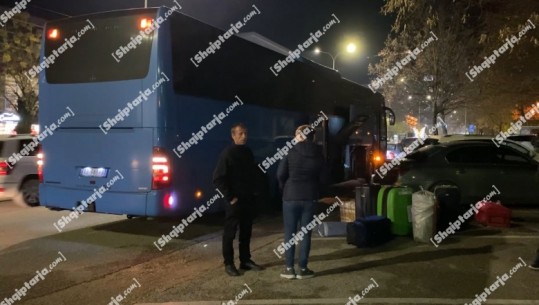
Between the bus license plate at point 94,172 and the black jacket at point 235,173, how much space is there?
274cm

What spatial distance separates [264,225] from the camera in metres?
10.1

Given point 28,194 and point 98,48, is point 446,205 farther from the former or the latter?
point 28,194

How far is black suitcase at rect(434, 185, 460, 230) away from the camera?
29.2 ft

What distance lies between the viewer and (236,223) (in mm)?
6211

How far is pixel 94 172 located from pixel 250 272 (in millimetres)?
3353

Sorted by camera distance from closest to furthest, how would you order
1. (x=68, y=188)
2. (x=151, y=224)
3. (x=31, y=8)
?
(x=68, y=188), (x=151, y=224), (x=31, y=8)

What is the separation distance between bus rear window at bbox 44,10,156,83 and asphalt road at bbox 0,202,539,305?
2731 mm

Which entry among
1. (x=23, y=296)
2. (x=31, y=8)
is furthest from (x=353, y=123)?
(x=31, y=8)

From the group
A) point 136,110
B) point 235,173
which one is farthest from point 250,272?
point 136,110

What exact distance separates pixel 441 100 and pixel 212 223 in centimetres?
2806

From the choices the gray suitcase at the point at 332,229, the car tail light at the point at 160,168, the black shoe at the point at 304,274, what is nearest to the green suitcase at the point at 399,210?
the gray suitcase at the point at 332,229

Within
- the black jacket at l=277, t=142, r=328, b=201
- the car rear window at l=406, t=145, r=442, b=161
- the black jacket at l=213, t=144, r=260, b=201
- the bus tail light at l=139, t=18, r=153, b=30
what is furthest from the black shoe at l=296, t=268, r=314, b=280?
the car rear window at l=406, t=145, r=442, b=161

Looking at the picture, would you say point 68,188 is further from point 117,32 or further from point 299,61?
point 299,61

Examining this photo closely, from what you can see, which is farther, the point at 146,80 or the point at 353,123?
the point at 353,123
